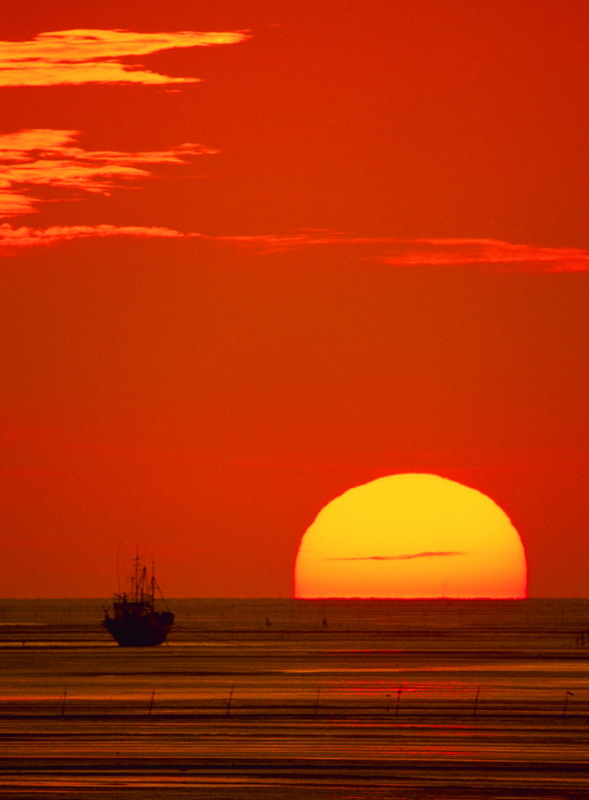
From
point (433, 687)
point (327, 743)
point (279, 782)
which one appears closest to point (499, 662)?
point (433, 687)

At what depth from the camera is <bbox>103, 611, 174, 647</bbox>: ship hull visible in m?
192

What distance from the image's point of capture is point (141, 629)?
19288 cm

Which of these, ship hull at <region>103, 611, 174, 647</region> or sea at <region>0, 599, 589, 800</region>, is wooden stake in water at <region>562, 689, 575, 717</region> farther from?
ship hull at <region>103, 611, 174, 647</region>

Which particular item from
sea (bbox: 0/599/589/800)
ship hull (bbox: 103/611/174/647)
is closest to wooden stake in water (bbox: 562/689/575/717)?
sea (bbox: 0/599/589/800)

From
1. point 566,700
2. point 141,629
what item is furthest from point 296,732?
point 141,629

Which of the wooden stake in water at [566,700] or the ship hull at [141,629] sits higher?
the wooden stake in water at [566,700]

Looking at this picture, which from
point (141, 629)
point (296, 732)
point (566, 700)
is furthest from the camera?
point (141, 629)

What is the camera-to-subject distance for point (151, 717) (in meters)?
78.1

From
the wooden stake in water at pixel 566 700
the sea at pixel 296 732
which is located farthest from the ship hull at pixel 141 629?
the wooden stake in water at pixel 566 700

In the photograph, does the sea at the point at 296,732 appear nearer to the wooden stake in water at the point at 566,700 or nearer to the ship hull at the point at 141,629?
the wooden stake in water at the point at 566,700

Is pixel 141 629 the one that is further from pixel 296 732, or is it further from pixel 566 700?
pixel 296 732

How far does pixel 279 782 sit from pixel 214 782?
2.19 metres

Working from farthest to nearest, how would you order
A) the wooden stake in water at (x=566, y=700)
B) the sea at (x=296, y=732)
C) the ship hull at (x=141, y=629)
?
the ship hull at (x=141, y=629) < the wooden stake in water at (x=566, y=700) < the sea at (x=296, y=732)

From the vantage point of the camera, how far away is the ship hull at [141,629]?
192 metres
